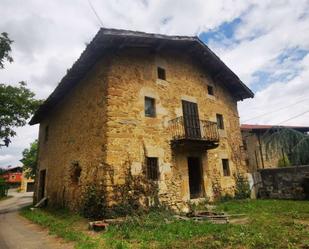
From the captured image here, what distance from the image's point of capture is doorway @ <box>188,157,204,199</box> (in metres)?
12.1

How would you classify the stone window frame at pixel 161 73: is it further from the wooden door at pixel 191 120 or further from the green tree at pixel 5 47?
the green tree at pixel 5 47

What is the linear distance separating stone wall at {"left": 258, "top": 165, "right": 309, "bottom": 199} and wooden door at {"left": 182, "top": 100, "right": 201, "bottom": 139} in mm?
5219

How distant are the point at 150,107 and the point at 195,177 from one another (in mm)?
4329

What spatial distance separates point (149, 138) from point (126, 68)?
3192mm

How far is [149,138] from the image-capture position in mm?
10445

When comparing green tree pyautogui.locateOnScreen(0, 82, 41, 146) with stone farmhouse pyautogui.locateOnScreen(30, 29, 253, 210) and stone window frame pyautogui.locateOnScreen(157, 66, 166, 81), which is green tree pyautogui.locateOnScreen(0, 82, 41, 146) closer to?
stone farmhouse pyautogui.locateOnScreen(30, 29, 253, 210)

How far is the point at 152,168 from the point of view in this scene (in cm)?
1029

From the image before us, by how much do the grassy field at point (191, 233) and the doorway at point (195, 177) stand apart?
12.7 ft

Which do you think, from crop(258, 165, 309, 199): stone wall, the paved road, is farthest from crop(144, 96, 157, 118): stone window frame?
crop(258, 165, 309, 199): stone wall

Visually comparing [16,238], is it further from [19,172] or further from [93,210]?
[19,172]

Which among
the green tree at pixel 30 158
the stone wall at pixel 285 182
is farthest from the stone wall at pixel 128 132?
the green tree at pixel 30 158

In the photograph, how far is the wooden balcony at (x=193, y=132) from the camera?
1106 cm

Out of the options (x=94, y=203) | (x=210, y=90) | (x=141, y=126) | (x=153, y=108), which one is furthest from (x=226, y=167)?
(x=94, y=203)

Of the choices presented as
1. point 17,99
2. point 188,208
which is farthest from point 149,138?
point 17,99
